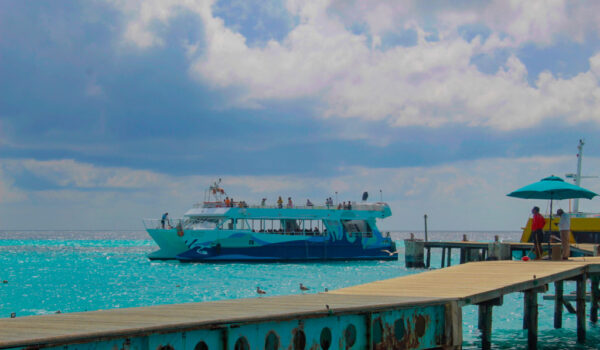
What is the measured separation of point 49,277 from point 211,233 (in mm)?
10819

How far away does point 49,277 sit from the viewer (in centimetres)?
4881

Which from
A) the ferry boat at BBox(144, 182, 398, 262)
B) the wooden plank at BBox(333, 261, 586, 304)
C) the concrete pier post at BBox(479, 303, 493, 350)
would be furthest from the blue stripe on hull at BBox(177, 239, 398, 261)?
the concrete pier post at BBox(479, 303, 493, 350)

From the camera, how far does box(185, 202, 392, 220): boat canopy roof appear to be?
49938 millimetres

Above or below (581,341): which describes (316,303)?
above

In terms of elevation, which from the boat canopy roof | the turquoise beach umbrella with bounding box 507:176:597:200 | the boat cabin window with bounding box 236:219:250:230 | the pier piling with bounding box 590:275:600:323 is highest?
the turquoise beach umbrella with bounding box 507:176:597:200

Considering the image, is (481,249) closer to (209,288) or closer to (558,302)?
(209,288)

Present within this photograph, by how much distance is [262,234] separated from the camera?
1992 inches

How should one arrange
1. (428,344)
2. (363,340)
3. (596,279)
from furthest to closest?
(596,279) → (428,344) → (363,340)

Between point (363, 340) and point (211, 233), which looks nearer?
point (363, 340)

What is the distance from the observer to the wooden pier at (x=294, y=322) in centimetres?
779

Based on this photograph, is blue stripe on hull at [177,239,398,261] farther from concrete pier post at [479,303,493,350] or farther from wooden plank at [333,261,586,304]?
concrete pier post at [479,303,493,350]

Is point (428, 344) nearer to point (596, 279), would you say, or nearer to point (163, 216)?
point (596, 279)

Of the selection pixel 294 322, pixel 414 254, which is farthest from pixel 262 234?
pixel 294 322

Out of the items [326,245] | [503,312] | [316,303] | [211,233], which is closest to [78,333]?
[316,303]
